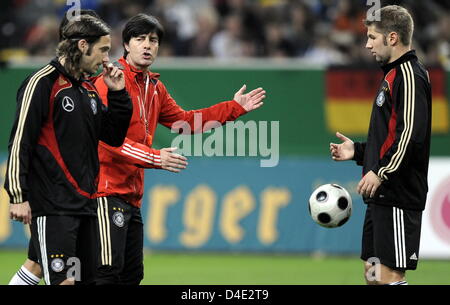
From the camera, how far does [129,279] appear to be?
823 cm

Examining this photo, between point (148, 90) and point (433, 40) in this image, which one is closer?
point (148, 90)

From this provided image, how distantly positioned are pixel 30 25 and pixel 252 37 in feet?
14.6

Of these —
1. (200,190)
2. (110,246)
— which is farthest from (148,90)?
(200,190)

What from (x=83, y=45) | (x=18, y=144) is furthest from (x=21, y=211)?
(x=83, y=45)

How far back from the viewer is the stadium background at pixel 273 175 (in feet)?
45.6

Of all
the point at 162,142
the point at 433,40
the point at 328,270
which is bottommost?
the point at 328,270

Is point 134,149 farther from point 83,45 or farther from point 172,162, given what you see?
point 83,45

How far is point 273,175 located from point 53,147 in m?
8.03

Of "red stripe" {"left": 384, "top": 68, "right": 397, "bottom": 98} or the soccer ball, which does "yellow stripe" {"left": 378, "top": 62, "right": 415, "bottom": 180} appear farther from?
the soccer ball

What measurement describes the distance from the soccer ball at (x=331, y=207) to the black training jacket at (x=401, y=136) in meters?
0.56

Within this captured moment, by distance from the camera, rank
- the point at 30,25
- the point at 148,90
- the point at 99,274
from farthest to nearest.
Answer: the point at 30,25 < the point at 148,90 < the point at 99,274

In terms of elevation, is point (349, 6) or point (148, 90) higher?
point (349, 6)

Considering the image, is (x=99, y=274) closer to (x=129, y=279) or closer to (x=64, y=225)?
(x=129, y=279)

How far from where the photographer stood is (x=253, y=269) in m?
12.9
